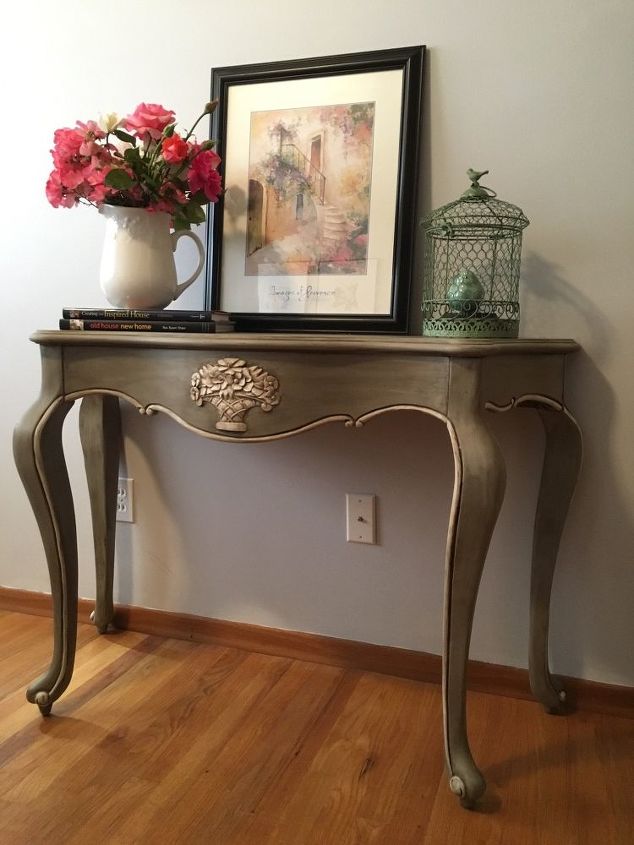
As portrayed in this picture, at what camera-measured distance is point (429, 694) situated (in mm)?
1549

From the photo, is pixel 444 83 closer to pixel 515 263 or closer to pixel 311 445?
pixel 515 263

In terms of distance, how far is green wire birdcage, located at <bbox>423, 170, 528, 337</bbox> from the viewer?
130 centimetres

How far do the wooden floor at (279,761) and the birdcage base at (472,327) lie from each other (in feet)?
2.41

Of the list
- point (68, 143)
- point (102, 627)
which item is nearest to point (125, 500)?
point (102, 627)

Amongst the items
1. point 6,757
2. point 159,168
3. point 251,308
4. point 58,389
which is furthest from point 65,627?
point 159,168

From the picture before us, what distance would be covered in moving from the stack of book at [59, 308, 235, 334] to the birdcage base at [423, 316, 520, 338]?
39 cm

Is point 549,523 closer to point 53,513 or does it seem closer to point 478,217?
point 478,217

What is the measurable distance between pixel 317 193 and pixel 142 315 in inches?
17.9

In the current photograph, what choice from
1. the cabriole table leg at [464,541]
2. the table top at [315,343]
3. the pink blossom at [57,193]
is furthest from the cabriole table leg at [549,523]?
the pink blossom at [57,193]

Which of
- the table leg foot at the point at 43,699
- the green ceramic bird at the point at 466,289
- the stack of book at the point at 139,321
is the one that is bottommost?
the table leg foot at the point at 43,699

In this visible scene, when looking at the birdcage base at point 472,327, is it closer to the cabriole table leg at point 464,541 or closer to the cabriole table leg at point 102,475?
the cabriole table leg at point 464,541

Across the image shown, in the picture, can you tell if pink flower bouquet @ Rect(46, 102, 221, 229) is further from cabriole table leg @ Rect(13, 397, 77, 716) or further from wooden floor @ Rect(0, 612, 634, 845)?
wooden floor @ Rect(0, 612, 634, 845)

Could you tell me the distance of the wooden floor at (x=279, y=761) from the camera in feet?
3.78

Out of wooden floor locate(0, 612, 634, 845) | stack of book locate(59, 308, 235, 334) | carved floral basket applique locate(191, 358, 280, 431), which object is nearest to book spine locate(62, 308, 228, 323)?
stack of book locate(59, 308, 235, 334)
